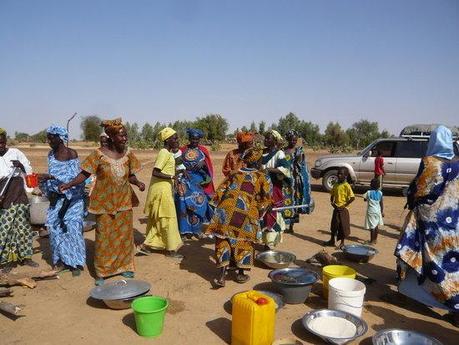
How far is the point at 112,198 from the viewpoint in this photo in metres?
4.50

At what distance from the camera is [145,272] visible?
16.7 ft

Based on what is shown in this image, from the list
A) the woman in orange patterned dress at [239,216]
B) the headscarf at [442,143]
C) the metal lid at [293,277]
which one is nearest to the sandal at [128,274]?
the woman in orange patterned dress at [239,216]

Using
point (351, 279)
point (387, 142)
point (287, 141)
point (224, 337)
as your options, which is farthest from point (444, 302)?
point (387, 142)

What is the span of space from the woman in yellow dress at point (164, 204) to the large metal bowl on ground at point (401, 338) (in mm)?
3225

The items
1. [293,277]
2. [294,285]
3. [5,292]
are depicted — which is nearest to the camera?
[294,285]

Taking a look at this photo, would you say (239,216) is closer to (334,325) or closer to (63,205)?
(334,325)

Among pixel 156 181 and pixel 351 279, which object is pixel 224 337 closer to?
pixel 351 279

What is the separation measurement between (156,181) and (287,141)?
2441mm

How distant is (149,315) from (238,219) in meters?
1.56

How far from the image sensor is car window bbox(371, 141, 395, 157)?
1195cm

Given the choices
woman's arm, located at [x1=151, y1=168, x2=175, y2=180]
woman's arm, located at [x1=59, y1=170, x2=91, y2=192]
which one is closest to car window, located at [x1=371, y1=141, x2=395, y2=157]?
woman's arm, located at [x1=151, y1=168, x2=175, y2=180]

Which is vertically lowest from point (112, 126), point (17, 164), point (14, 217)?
point (14, 217)

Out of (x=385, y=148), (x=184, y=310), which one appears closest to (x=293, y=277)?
(x=184, y=310)

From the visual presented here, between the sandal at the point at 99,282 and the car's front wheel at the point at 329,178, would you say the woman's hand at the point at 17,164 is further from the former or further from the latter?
the car's front wheel at the point at 329,178
